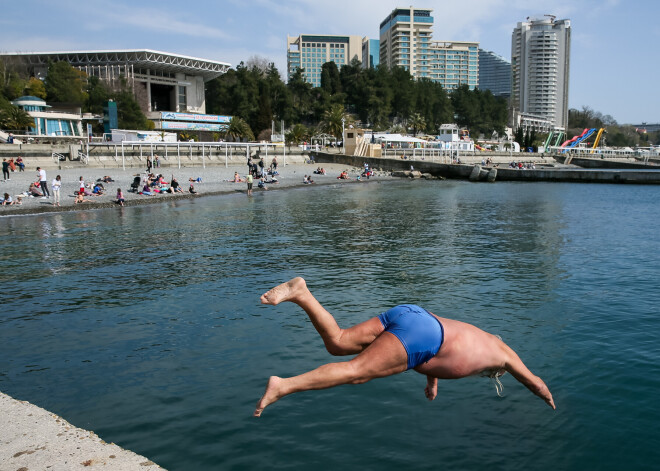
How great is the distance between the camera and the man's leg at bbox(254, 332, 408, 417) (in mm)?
3893

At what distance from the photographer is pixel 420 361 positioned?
417cm

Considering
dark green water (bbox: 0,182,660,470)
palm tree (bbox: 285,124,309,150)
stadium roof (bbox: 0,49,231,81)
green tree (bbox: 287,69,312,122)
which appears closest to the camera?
dark green water (bbox: 0,182,660,470)

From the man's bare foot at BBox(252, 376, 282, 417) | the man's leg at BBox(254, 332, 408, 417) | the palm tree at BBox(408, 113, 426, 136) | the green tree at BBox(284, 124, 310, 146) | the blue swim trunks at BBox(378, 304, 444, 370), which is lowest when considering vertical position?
the man's bare foot at BBox(252, 376, 282, 417)

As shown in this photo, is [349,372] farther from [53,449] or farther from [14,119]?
[14,119]

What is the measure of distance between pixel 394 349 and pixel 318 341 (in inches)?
181

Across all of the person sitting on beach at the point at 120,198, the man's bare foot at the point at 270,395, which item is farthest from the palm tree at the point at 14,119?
the man's bare foot at the point at 270,395

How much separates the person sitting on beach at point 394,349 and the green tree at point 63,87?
271 feet

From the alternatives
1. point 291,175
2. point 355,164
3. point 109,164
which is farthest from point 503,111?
point 109,164

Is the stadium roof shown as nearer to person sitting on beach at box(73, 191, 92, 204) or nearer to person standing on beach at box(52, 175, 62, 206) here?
person sitting on beach at box(73, 191, 92, 204)

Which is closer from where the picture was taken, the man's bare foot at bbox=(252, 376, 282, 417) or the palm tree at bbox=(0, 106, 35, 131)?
the man's bare foot at bbox=(252, 376, 282, 417)

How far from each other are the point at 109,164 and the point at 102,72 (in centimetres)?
5537

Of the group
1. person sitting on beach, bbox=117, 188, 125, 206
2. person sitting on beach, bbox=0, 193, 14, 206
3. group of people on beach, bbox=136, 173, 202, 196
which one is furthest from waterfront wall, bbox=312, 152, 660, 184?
person sitting on beach, bbox=0, 193, 14, 206

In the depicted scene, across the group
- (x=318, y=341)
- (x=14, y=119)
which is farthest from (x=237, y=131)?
(x=318, y=341)

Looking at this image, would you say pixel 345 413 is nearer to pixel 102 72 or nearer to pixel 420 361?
pixel 420 361
